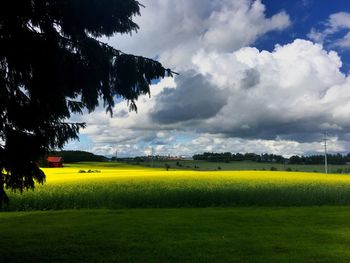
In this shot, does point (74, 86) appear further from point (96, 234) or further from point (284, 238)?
point (284, 238)

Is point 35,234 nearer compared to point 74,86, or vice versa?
point 74,86

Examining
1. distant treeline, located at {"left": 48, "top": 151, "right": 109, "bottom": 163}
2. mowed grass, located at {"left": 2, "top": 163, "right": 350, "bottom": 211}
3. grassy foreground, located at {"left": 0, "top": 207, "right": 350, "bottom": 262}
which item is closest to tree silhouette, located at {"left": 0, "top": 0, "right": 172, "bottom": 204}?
grassy foreground, located at {"left": 0, "top": 207, "right": 350, "bottom": 262}

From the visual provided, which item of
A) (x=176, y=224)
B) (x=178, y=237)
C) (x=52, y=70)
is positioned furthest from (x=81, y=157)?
(x=52, y=70)

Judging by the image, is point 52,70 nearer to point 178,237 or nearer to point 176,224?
point 178,237

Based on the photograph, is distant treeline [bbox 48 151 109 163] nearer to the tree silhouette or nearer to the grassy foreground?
the grassy foreground

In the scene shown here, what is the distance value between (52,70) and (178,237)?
689 centimetres

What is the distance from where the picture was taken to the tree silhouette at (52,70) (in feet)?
26.1

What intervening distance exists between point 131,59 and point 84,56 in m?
0.92

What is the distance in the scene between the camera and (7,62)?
8.18 m

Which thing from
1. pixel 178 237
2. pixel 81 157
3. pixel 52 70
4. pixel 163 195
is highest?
pixel 81 157

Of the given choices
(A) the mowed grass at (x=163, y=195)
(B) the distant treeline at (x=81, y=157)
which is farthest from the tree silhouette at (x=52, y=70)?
(B) the distant treeline at (x=81, y=157)

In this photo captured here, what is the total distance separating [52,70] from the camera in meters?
8.08

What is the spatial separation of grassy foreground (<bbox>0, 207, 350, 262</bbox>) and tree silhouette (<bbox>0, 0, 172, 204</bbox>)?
3.04 meters

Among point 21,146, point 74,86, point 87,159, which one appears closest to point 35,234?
point 21,146
